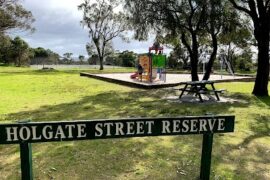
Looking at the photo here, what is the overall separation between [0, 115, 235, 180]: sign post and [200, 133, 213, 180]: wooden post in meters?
0.16

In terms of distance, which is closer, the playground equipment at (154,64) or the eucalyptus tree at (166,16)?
the eucalyptus tree at (166,16)

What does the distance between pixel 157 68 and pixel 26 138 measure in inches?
571

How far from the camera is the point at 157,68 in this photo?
17.3m

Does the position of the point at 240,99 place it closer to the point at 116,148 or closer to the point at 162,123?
the point at 116,148

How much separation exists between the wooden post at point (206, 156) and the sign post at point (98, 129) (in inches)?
6.3

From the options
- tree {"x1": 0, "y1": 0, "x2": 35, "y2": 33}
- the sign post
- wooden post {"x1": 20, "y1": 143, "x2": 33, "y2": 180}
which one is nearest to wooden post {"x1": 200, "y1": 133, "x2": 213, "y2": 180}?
the sign post

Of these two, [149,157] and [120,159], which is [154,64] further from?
[120,159]

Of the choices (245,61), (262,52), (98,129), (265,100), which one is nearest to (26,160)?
(98,129)

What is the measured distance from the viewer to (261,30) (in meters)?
11.0

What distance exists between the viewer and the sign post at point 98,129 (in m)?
3.04

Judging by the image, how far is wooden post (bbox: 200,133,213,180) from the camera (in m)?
3.72

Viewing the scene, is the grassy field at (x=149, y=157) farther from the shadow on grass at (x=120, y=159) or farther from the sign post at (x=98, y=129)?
the sign post at (x=98, y=129)

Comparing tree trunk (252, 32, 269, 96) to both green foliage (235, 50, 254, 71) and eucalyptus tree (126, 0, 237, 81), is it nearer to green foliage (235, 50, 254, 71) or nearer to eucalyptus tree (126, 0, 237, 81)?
eucalyptus tree (126, 0, 237, 81)

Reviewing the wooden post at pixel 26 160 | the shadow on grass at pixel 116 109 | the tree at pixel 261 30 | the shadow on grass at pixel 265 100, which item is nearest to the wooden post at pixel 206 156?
the wooden post at pixel 26 160
